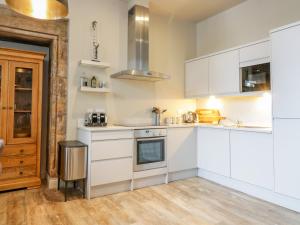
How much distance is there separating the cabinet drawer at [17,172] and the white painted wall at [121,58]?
0.75 meters

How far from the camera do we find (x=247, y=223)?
7.23ft

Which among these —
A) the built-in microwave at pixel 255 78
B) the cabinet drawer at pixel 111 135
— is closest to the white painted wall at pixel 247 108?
the built-in microwave at pixel 255 78

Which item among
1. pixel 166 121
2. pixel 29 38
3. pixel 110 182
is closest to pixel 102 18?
pixel 29 38

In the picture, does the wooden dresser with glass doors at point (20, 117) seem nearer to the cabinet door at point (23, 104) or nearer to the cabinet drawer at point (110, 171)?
the cabinet door at point (23, 104)

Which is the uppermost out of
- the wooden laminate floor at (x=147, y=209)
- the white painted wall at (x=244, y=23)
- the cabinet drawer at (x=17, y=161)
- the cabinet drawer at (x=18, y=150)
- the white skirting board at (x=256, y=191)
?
the white painted wall at (x=244, y=23)

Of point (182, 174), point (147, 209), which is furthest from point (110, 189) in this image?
point (182, 174)

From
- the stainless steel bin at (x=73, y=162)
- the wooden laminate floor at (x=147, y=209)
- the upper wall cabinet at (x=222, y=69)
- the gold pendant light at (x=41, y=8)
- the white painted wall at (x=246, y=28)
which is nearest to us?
the gold pendant light at (x=41, y=8)

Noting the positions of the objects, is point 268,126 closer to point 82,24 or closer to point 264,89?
point 264,89

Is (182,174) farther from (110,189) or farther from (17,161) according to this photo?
(17,161)

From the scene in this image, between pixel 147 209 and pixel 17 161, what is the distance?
2.02 meters

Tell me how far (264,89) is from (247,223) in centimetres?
178

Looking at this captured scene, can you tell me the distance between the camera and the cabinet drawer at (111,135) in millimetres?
2825

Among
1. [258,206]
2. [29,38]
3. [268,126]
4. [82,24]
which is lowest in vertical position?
[258,206]

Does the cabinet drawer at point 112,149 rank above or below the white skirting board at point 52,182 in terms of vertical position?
above
